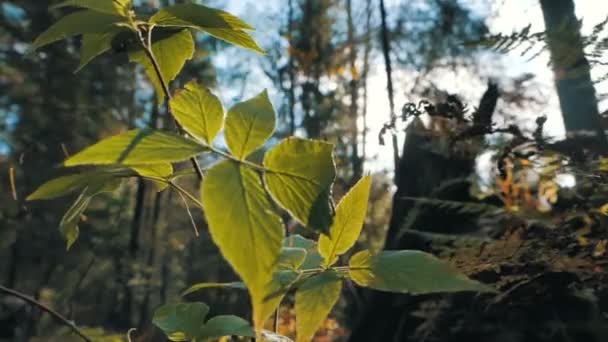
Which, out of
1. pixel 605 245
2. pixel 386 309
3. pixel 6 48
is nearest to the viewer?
pixel 605 245

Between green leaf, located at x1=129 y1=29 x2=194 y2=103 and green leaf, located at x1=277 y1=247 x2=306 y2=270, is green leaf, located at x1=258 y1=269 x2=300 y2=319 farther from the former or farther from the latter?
green leaf, located at x1=129 y1=29 x2=194 y2=103

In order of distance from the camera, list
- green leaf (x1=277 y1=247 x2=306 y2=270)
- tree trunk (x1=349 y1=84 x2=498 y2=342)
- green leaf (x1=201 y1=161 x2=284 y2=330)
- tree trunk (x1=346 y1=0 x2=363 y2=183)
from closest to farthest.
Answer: green leaf (x1=201 y1=161 x2=284 y2=330) < green leaf (x1=277 y1=247 x2=306 y2=270) < tree trunk (x1=349 y1=84 x2=498 y2=342) < tree trunk (x1=346 y1=0 x2=363 y2=183)

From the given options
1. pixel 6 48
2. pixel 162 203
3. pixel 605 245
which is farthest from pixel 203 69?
pixel 605 245

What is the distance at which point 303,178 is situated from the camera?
315mm

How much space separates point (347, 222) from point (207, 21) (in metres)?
0.19

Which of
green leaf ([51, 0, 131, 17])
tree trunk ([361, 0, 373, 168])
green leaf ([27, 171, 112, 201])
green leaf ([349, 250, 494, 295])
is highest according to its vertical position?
tree trunk ([361, 0, 373, 168])

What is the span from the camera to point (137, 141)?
308mm

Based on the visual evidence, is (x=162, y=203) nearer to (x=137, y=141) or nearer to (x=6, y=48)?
(x=6, y=48)

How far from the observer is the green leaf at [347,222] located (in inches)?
15.0

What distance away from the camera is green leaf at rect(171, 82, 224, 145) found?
0.35 metres

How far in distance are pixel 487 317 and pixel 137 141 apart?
4.76 ft

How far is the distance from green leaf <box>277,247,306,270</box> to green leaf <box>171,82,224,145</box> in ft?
0.33

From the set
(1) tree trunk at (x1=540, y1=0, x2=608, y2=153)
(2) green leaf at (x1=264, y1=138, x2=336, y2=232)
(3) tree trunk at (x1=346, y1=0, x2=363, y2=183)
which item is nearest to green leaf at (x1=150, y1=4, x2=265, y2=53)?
(2) green leaf at (x1=264, y1=138, x2=336, y2=232)

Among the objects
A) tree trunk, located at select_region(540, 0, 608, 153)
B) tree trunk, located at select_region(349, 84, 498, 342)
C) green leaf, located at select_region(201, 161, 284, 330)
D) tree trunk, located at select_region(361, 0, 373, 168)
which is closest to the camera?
green leaf, located at select_region(201, 161, 284, 330)
